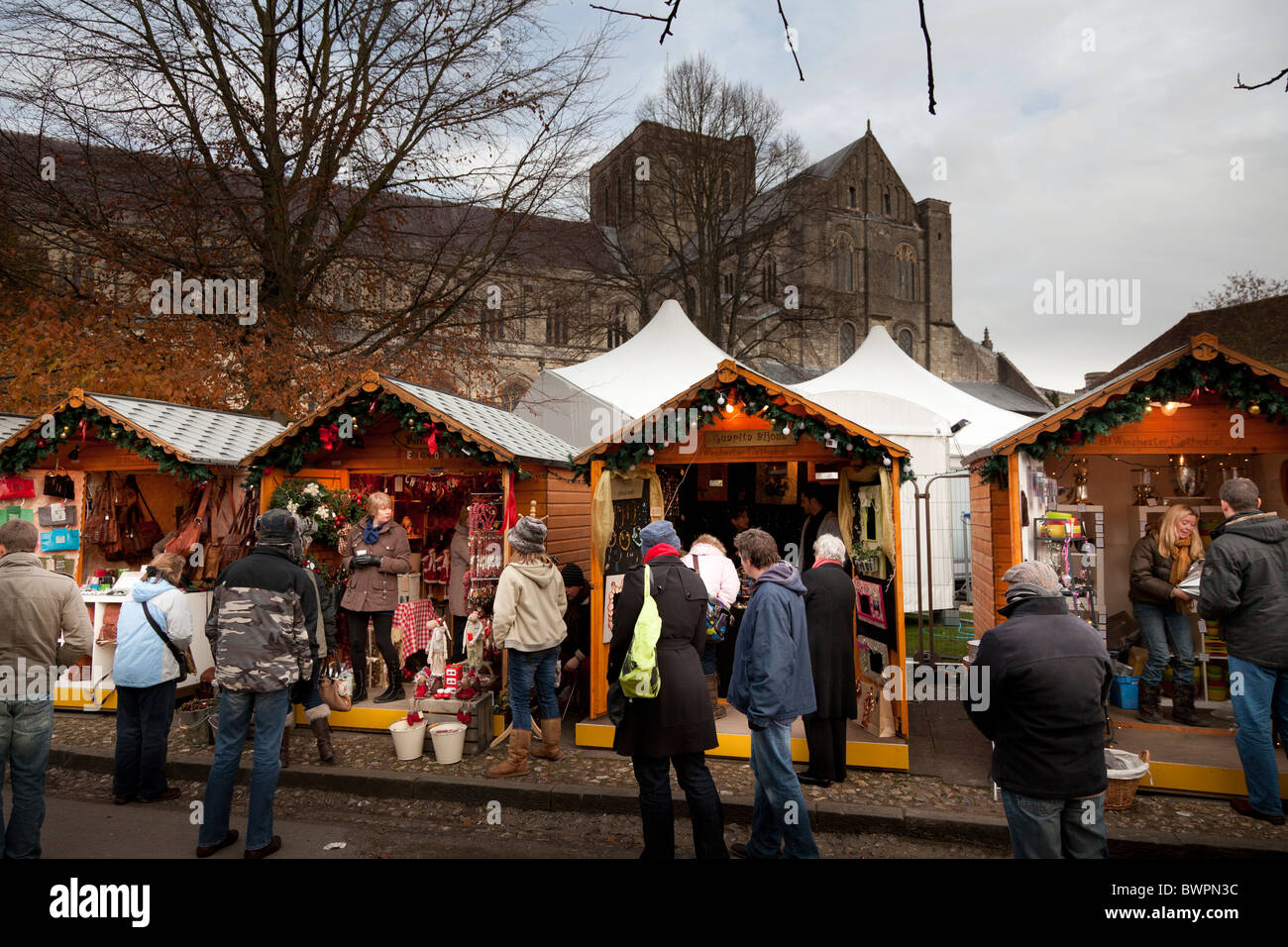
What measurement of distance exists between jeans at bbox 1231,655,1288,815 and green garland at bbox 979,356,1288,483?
6.10ft

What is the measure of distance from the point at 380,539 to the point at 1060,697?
570 centimetres

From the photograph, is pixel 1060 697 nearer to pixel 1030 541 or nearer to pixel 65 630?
pixel 1030 541

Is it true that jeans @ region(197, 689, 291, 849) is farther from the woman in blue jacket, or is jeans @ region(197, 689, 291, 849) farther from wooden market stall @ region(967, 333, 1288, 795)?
wooden market stall @ region(967, 333, 1288, 795)

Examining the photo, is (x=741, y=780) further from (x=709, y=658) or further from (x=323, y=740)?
(x=323, y=740)

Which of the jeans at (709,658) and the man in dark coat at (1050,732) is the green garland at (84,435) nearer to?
the jeans at (709,658)

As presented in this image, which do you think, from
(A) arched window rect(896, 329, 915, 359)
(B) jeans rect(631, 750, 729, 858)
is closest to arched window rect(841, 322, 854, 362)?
(A) arched window rect(896, 329, 915, 359)

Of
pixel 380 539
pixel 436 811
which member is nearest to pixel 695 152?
pixel 380 539

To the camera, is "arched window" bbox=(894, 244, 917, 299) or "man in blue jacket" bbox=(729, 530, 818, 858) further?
"arched window" bbox=(894, 244, 917, 299)

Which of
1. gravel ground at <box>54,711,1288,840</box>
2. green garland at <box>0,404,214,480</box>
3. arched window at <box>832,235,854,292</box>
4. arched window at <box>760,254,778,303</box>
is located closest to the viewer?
gravel ground at <box>54,711,1288,840</box>

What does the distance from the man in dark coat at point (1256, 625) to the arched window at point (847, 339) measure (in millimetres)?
34271

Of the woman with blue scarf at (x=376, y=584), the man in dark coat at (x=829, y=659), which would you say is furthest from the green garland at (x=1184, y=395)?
the woman with blue scarf at (x=376, y=584)

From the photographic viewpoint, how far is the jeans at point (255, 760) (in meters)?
4.15

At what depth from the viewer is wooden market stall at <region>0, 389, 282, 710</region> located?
7.31 metres
